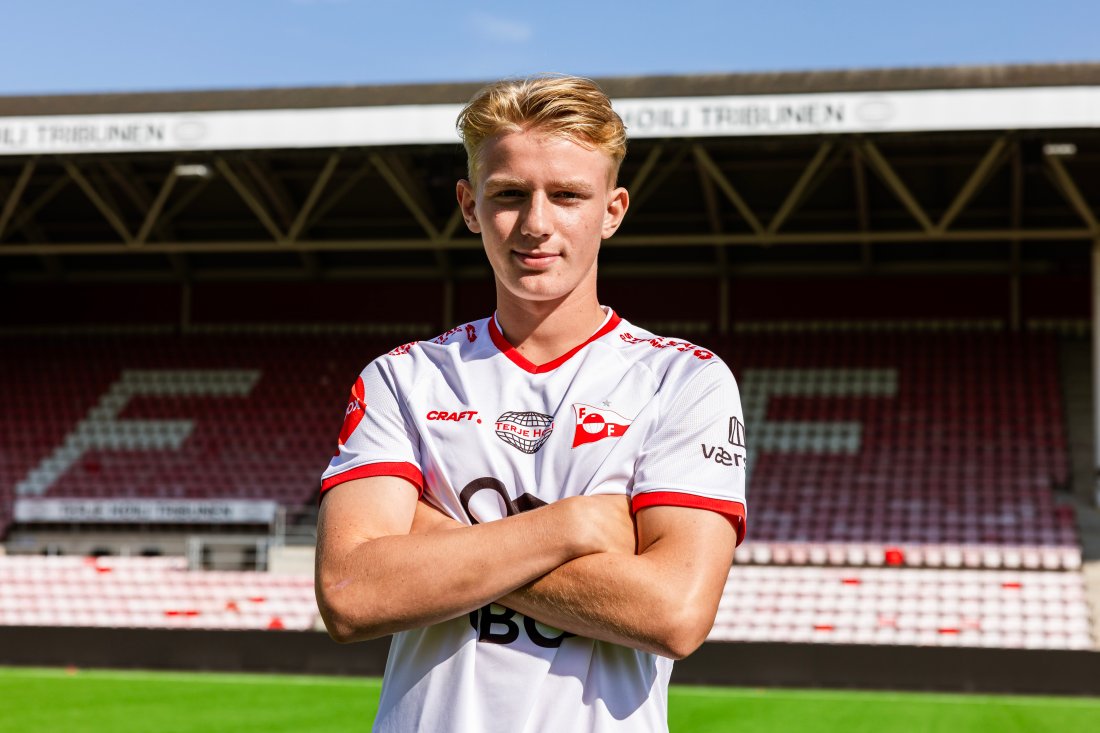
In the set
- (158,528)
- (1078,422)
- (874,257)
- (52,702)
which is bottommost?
(52,702)

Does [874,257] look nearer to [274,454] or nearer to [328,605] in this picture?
[274,454]

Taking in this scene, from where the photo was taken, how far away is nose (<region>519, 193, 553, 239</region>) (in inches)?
75.2

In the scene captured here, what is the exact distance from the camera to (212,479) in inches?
767

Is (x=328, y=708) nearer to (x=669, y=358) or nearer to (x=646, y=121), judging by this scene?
(x=646, y=121)

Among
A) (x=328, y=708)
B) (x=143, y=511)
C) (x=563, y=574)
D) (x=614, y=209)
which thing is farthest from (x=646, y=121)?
(x=563, y=574)

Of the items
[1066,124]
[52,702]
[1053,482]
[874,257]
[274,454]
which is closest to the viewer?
[52,702]

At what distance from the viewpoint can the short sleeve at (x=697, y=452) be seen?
1.93 metres

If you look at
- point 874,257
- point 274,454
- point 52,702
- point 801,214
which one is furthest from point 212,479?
point 874,257

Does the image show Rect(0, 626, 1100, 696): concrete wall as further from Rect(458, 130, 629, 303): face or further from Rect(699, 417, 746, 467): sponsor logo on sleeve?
Rect(458, 130, 629, 303): face

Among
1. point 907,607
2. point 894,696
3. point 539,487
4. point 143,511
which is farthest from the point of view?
point 143,511

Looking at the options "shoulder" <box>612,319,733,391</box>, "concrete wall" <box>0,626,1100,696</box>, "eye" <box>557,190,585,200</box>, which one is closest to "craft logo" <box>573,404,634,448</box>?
"shoulder" <box>612,319,733,391</box>

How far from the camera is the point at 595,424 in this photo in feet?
6.42

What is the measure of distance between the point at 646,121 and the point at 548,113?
41.3ft

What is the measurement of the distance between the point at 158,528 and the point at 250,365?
4456 millimetres
